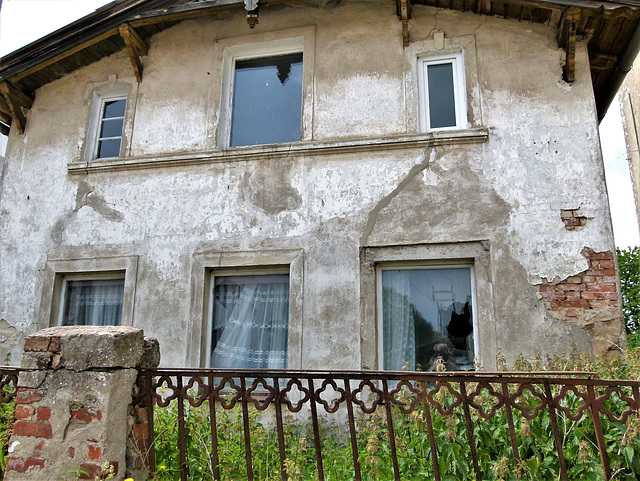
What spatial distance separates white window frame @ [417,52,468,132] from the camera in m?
5.85

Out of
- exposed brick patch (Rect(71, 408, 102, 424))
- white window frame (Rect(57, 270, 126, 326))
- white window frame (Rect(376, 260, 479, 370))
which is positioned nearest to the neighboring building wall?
white window frame (Rect(376, 260, 479, 370))

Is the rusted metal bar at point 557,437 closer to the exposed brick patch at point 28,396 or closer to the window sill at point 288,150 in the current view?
the exposed brick patch at point 28,396

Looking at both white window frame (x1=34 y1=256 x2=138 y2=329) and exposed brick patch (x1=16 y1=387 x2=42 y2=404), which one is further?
white window frame (x1=34 y1=256 x2=138 y2=329)

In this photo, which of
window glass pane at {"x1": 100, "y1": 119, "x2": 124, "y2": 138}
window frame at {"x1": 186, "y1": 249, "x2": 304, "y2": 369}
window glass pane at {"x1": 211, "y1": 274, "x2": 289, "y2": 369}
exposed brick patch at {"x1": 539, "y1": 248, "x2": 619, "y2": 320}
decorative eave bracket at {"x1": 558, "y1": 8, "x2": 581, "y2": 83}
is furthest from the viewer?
window glass pane at {"x1": 100, "y1": 119, "x2": 124, "y2": 138}

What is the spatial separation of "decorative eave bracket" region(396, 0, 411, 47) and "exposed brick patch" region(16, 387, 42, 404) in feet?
16.9

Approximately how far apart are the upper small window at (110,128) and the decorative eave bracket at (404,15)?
12.5 feet

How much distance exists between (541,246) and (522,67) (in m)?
2.05

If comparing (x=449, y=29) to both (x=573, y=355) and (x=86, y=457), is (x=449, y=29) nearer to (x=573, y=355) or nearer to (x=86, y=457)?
(x=573, y=355)

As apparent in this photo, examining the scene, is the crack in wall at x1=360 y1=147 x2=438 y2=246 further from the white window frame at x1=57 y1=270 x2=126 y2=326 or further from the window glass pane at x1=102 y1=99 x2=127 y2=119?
the window glass pane at x1=102 y1=99 x2=127 y2=119

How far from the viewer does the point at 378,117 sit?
234 inches

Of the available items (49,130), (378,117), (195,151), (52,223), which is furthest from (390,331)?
(49,130)

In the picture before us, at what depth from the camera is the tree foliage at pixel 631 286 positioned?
8.56 m

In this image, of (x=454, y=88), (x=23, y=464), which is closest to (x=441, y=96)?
(x=454, y=88)

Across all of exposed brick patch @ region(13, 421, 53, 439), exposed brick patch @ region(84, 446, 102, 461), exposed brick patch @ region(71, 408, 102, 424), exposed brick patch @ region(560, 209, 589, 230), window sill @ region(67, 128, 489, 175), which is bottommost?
exposed brick patch @ region(84, 446, 102, 461)
